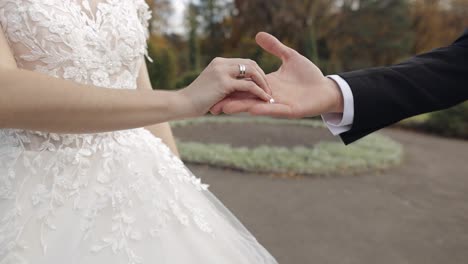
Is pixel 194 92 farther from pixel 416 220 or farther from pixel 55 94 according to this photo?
pixel 416 220

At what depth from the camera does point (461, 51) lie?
5.09 ft

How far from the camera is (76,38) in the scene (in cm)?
129

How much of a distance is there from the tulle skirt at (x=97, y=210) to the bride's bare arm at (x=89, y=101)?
1.00ft

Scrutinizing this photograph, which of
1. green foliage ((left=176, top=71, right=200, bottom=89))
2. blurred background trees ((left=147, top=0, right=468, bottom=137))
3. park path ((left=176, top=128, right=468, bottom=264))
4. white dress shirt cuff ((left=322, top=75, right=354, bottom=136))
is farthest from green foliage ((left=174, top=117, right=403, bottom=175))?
blurred background trees ((left=147, top=0, right=468, bottom=137))

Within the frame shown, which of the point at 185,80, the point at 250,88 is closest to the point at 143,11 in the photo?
the point at 250,88

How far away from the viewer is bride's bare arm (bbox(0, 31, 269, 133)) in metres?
0.98

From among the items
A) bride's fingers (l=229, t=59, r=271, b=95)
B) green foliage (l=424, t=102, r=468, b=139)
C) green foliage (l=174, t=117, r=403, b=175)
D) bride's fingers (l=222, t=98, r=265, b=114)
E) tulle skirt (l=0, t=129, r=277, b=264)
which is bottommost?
green foliage (l=424, t=102, r=468, b=139)

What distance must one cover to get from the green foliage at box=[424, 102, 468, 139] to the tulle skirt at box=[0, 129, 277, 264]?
35.7 ft

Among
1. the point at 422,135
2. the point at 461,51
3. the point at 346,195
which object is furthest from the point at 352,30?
the point at 461,51

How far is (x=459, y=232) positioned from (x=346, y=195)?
53.7 inches

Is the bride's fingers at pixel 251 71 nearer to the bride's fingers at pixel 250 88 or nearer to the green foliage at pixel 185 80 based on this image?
the bride's fingers at pixel 250 88

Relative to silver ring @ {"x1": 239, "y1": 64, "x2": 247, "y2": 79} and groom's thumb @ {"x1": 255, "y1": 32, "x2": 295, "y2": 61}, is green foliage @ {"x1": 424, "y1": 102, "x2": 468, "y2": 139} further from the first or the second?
silver ring @ {"x1": 239, "y1": 64, "x2": 247, "y2": 79}

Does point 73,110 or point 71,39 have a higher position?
point 71,39

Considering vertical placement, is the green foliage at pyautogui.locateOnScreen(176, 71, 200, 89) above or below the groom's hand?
below
